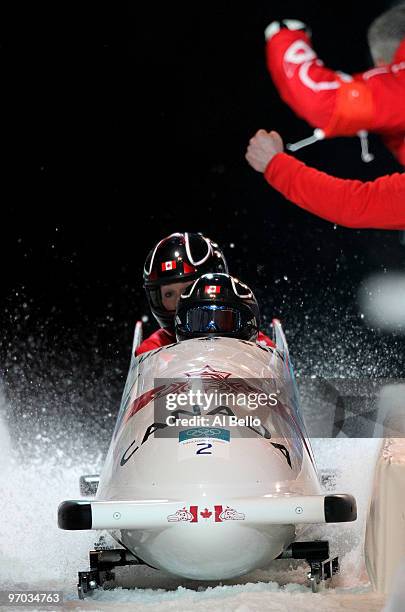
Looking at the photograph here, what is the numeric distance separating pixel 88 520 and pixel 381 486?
2.94 ft

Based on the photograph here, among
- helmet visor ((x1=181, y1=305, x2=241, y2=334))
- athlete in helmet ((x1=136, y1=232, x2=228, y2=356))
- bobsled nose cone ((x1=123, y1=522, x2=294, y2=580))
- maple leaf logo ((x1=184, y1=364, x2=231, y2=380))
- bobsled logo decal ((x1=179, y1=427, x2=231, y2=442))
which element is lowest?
bobsled nose cone ((x1=123, y1=522, x2=294, y2=580))

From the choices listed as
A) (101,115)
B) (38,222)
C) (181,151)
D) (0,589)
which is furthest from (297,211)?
(0,589)

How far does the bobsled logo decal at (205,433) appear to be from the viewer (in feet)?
8.75

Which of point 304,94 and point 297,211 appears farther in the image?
point 297,211

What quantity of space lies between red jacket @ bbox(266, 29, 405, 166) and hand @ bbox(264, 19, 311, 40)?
0.09 ft

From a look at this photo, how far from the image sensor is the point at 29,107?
5914 mm

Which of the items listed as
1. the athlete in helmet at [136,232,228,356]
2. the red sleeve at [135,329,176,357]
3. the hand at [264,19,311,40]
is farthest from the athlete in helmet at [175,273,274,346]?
the hand at [264,19,311,40]

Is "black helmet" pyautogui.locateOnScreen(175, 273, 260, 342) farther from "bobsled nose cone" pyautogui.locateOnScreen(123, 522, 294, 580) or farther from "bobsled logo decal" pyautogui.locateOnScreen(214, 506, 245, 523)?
"bobsled logo decal" pyautogui.locateOnScreen(214, 506, 245, 523)

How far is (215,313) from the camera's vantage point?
3.59 metres

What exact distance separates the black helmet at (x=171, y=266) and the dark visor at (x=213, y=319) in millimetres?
1295

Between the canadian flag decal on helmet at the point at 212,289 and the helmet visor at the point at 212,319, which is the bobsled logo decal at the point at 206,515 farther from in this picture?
the canadian flag decal on helmet at the point at 212,289

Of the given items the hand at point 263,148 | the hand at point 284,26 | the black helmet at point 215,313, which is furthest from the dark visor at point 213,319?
the hand at point 284,26

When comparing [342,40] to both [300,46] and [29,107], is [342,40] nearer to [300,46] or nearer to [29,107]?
[300,46]

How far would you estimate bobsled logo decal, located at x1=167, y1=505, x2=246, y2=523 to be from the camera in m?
2.40
